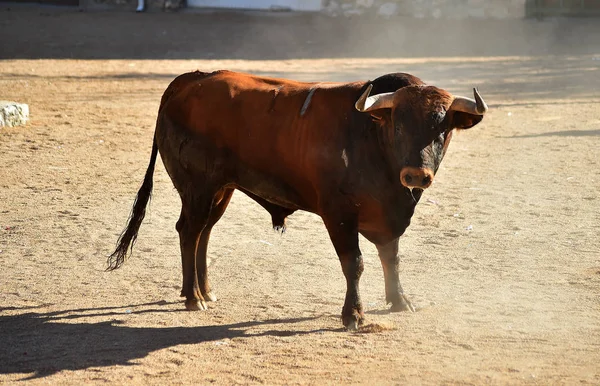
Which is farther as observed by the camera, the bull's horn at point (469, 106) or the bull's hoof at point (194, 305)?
the bull's hoof at point (194, 305)

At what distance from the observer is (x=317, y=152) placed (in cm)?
597

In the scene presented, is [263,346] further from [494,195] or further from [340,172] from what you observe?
[494,195]

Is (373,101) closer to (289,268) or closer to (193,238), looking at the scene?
(193,238)

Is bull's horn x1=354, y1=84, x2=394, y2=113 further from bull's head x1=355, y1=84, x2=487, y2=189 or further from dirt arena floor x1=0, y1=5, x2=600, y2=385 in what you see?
dirt arena floor x1=0, y1=5, x2=600, y2=385

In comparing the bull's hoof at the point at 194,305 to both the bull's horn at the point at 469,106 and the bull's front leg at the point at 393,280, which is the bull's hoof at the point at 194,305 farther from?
the bull's horn at the point at 469,106

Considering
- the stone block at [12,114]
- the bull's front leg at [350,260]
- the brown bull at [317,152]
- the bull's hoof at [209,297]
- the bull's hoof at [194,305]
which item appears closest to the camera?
the brown bull at [317,152]

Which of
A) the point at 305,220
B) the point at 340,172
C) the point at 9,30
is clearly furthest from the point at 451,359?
the point at 9,30

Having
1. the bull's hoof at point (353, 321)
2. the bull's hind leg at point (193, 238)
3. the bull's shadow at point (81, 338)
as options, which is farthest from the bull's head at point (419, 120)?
the bull's hind leg at point (193, 238)

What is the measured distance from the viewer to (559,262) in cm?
735

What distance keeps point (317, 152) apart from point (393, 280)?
1090mm

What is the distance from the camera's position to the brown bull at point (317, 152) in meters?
5.74

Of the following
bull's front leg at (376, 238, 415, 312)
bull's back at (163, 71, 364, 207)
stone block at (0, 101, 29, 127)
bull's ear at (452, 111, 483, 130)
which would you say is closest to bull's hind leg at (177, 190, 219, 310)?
bull's back at (163, 71, 364, 207)

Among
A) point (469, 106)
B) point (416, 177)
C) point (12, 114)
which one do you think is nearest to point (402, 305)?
point (416, 177)

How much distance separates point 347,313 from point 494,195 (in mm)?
4010
